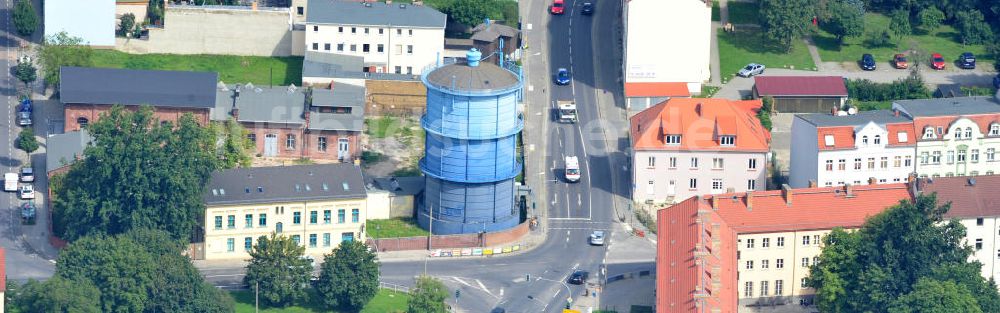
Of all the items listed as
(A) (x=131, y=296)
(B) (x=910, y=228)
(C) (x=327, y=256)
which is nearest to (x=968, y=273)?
(B) (x=910, y=228)

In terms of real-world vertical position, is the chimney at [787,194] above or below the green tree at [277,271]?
above

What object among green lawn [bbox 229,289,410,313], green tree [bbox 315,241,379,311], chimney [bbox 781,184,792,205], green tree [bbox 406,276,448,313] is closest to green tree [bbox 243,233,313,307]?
green lawn [bbox 229,289,410,313]

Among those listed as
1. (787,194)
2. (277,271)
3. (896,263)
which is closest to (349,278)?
(277,271)

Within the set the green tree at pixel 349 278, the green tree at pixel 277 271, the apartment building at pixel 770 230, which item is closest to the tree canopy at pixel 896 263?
the apartment building at pixel 770 230

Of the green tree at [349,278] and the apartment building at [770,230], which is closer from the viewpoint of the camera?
the green tree at [349,278]

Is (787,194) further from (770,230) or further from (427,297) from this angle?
(427,297)

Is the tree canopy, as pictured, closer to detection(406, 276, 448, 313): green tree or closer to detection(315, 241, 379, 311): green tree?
detection(406, 276, 448, 313): green tree

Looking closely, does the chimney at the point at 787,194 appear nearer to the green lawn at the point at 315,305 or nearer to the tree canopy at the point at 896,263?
the tree canopy at the point at 896,263

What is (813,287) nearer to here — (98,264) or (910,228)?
(910,228)
